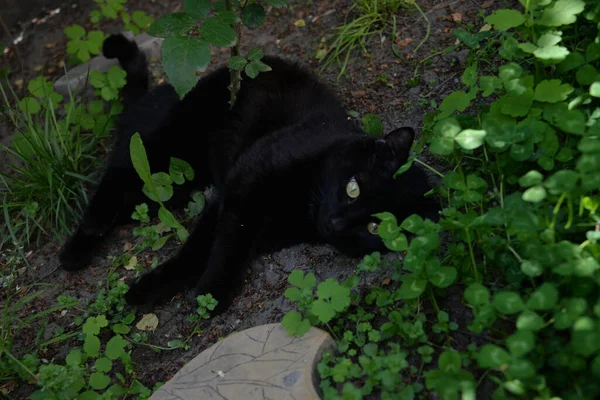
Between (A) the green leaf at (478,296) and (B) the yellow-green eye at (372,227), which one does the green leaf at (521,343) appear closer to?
(A) the green leaf at (478,296)

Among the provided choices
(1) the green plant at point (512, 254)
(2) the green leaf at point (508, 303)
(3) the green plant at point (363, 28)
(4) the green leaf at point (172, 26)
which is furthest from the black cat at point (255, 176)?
(2) the green leaf at point (508, 303)

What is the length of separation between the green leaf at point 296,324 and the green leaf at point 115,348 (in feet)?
2.35

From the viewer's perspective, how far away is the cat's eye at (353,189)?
2.55m

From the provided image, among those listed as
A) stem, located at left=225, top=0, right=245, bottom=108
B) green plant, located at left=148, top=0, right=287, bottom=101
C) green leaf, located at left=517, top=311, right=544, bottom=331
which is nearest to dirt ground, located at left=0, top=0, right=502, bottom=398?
green leaf, located at left=517, top=311, right=544, bottom=331

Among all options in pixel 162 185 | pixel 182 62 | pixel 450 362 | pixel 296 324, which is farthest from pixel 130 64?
pixel 450 362

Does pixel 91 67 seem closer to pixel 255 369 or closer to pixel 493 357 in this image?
pixel 255 369

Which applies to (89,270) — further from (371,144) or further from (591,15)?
(591,15)

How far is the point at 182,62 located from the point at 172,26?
236 millimetres

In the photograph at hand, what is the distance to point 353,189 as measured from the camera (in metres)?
2.55

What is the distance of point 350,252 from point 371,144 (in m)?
0.49

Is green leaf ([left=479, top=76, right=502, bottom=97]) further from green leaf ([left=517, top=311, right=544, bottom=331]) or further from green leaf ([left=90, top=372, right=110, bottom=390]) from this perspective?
green leaf ([left=90, top=372, right=110, bottom=390])

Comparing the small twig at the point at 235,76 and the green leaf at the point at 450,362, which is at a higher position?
the small twig at the point at 235,76

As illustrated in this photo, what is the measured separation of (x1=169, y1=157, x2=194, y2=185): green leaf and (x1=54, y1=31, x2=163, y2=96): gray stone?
3.77ft

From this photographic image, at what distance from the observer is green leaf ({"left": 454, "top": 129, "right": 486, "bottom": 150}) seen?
78.7 inches
